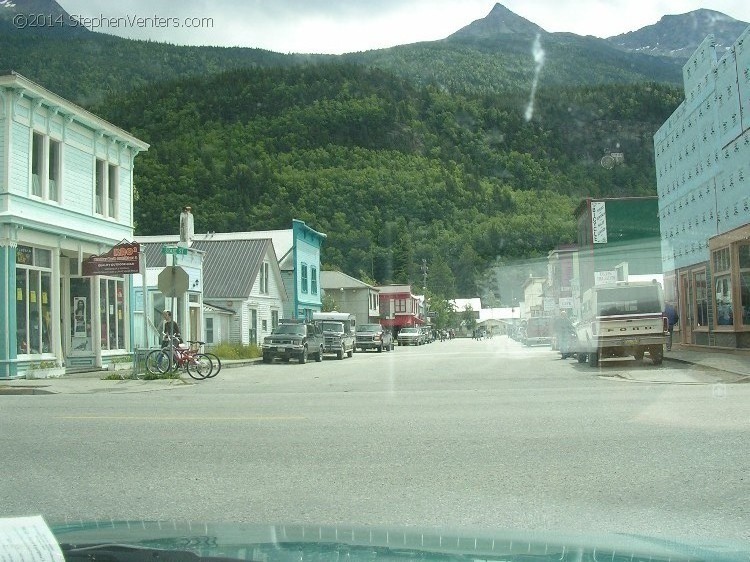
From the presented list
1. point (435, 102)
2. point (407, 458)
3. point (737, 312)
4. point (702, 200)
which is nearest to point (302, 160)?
point (435, 102)

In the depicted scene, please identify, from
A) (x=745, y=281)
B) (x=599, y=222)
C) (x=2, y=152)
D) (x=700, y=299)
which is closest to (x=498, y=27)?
(x=599, y=222)

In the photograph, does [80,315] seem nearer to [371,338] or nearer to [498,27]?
[371,338]

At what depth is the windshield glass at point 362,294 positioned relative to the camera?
6.91 metres

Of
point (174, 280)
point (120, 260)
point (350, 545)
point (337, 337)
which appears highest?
point (120, 260)

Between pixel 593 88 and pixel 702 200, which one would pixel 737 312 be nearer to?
pixel 702 200

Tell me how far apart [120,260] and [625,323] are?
14.3 meters

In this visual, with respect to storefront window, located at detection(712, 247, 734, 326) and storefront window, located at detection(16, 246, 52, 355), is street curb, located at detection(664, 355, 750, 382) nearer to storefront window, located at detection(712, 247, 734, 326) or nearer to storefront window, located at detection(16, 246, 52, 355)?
storefront window, located at detection(712, 247, 734, 326)

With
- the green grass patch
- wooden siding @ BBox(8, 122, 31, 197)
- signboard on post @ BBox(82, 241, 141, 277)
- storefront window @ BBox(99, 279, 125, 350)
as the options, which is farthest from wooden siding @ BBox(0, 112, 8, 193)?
the green grass patch

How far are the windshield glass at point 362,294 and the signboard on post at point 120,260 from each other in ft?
0.21

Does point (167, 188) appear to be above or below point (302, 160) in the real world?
below

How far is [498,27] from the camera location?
112438mm

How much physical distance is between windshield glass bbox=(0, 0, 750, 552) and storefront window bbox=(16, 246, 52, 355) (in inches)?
3.7

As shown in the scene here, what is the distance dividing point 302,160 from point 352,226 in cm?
844

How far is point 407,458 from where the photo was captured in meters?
8.63
